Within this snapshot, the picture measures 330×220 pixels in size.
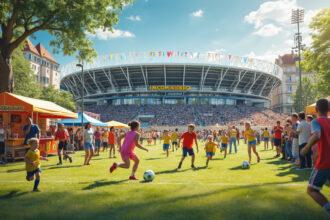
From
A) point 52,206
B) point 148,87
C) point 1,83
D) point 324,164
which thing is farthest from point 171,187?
point 148,87

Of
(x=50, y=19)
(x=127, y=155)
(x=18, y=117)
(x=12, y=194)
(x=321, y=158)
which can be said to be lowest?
(x=12, y=194)

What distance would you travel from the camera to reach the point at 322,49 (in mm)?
30203

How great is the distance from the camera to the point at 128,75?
7931cm

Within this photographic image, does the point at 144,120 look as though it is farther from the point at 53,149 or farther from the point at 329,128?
the point at 329,128

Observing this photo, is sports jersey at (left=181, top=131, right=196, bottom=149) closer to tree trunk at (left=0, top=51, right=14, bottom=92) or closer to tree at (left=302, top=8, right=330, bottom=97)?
tree trunk at (left=0, top=51, right=14, bottom=92)

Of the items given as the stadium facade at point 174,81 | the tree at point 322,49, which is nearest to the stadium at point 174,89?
the stadium facade at point 174,81

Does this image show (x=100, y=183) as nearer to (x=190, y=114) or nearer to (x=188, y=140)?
(x=188, y=140)

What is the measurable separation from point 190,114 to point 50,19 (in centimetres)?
5722

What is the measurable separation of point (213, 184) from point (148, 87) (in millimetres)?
73000

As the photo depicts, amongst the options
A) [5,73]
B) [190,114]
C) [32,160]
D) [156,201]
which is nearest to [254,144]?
[156,201]

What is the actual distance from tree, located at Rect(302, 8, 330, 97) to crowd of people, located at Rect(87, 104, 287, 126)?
41.1 metres

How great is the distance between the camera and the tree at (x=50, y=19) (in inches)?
788

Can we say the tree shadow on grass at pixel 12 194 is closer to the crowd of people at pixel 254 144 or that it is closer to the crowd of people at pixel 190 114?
the crowd of people at pixel 254 144

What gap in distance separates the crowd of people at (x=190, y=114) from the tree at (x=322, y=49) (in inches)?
1619
